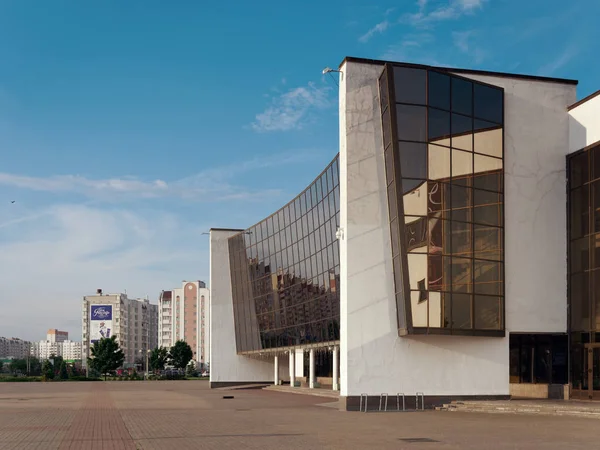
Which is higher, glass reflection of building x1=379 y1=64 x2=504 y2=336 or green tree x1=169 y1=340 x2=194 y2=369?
glass reflection of building x1=379 y1=64 x2=504 y2=336

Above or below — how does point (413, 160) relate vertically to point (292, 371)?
above

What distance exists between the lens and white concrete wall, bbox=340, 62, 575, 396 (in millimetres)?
29438

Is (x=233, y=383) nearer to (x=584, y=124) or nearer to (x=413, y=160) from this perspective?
(x=413, y=160)

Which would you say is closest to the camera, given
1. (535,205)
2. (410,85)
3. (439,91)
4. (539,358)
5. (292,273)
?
(410,85)

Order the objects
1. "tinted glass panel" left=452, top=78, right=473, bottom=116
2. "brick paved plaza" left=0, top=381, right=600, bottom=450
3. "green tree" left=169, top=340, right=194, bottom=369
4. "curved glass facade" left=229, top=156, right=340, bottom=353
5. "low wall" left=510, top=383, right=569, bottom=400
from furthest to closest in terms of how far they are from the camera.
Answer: "green tree" left=169, top=340, right=194, bottom=369 < "curved glass facade" left=229, top=156, right=340, bottom=353 < "low wall" left=510, top=383, right=569, bottom=400 < "tinted glass panel" left=452, top=78, right=473, bottom=116 < "brick paved plaza" left=0, top=381, right=600, bottom=450

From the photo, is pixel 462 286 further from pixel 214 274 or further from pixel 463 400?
pixel 214 274

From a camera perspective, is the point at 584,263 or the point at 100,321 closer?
the point at 584,263

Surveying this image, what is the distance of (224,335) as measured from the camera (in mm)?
63500

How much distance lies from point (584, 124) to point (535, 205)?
148 inches

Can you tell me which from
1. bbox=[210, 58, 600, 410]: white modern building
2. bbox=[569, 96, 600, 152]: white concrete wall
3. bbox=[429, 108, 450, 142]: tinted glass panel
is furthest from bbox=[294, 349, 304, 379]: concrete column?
bbox=[569, 96, 600, 152]: white concrete wall

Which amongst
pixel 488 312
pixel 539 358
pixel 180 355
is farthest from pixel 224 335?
pixel 180 355

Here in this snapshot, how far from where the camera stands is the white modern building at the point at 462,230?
2948 cm

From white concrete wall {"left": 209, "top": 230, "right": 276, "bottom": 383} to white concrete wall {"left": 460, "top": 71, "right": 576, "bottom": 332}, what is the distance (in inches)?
1318

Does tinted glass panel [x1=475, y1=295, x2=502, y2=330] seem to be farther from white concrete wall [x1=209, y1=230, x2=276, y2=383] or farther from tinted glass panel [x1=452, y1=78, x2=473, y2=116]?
white concrete wall [x1=209, y1=230, x2=276, y2=383]
